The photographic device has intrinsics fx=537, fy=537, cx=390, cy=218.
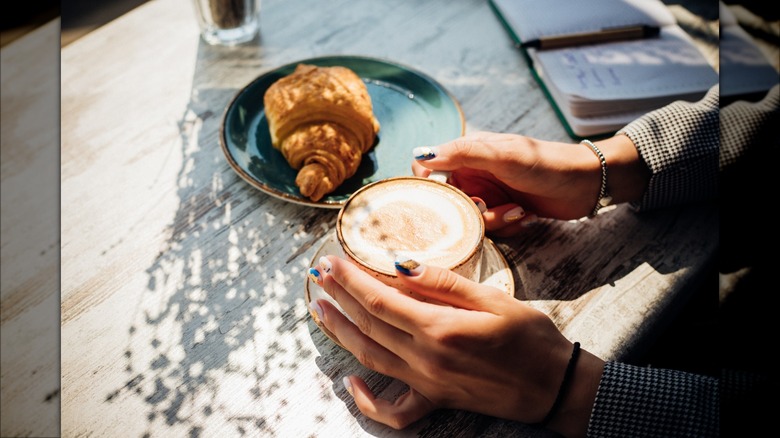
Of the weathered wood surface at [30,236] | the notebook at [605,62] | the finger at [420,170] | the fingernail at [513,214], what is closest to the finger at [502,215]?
the fingernail at [513,214]

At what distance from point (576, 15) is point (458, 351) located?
1.27 metres

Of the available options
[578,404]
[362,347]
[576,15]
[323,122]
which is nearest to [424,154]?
[323,122]

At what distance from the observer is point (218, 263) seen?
3.52 ft

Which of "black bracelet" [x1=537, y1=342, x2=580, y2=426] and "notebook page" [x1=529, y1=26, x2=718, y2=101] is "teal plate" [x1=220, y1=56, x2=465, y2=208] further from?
"black bracelet" [x1=537, y1=342, x2=580, y2=426]

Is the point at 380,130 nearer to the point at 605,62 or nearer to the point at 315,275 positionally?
the point at 315,275

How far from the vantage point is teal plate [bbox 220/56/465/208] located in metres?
1.18

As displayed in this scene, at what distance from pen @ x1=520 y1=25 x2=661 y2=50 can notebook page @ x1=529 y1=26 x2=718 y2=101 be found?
0.02 metres

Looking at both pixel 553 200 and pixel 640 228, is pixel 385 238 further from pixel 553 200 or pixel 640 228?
pixel 640 228

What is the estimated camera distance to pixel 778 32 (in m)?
0.43

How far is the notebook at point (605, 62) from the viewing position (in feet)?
4.45

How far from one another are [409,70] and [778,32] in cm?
106

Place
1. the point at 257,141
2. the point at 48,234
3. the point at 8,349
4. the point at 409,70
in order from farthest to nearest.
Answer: the point at 409,70 < the point at 257,141 < the point at 48,234 < the point at 8,349

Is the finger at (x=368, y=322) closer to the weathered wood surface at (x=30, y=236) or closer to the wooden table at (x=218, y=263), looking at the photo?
the wooden table at (x=218, y=263)

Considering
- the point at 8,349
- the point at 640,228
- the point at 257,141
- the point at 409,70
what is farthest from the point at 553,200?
the point at 8,349
